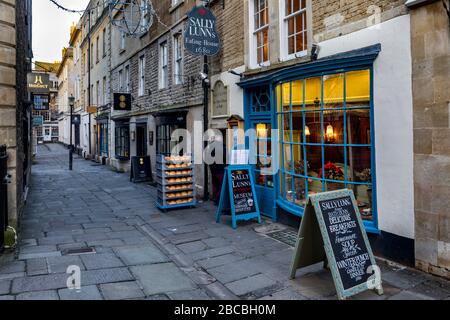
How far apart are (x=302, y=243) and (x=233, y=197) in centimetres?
319

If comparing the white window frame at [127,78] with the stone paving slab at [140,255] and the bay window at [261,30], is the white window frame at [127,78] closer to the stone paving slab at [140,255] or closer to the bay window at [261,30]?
the bay window at [261,30]

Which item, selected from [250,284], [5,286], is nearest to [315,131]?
[250,284]

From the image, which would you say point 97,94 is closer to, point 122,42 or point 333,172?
point 122,42

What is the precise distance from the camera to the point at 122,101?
17.5 meters

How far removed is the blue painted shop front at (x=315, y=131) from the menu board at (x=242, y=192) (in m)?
0.54

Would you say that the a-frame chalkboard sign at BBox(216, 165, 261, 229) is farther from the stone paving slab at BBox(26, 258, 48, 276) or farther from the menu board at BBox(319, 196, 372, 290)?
the stone paving slab at BBox(26, 258, 48, 276)

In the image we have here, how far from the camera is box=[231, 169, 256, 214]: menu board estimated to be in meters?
7.94

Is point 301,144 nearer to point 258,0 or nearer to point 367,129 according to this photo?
point 367,129

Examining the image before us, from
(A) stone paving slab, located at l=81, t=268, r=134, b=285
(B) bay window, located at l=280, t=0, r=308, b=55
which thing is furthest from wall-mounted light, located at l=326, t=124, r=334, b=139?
(A) stone paving slab, located at l=81, t=268, r=134, b=285

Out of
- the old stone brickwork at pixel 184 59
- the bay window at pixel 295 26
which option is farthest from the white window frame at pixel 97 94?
the bay window at pixel 295 26

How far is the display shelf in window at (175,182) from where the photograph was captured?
958 centimetres

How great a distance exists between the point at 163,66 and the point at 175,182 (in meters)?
6.68

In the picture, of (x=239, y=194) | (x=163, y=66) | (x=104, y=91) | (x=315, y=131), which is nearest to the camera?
(x=315, y=131)

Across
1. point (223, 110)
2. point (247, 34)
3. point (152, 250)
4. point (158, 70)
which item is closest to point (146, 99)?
point (158, 70)
